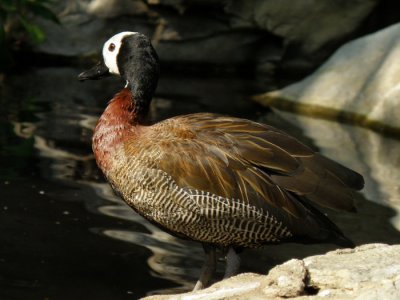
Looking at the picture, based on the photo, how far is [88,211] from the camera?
7906 millimetres

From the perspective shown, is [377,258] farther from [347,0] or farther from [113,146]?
[347,0]

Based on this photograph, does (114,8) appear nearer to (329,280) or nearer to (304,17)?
(304,17)

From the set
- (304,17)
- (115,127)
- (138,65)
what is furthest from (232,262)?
(304,17)

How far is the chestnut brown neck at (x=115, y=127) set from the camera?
6238 millimetres

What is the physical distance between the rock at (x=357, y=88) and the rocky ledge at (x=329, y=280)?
7207 millimetres

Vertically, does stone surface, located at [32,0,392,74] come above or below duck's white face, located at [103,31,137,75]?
below

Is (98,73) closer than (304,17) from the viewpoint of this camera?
Yes

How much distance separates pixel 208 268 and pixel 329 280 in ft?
5.65

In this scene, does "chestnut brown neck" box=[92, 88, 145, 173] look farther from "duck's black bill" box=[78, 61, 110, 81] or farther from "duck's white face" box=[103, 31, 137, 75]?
"duck's black bill" box=[78, 61, 110, 81]

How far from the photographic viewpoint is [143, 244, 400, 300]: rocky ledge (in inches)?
173

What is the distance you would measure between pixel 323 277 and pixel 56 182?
4.35 m

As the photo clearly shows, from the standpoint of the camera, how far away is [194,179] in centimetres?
602

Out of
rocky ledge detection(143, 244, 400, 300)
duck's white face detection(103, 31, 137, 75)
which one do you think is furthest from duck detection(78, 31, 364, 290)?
rocky ledge detection(143, 244, 400, 300)

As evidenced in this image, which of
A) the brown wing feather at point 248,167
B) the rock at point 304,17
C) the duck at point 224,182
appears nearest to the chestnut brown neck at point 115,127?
the duck at point 224,182
